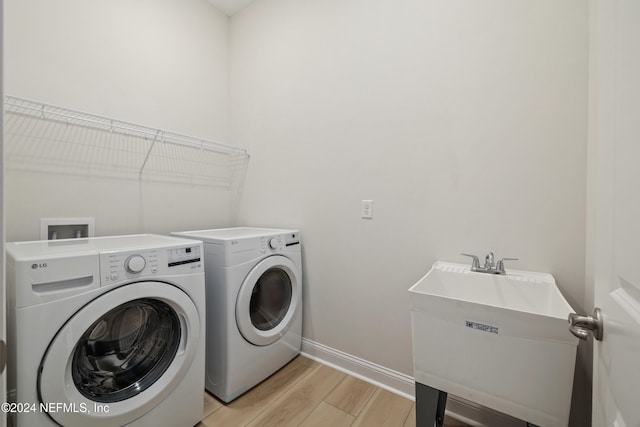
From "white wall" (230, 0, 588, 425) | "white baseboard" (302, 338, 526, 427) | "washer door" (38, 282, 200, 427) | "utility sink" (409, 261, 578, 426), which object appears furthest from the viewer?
"white baseboard" (302, 338, 526, 427)

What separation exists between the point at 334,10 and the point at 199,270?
1.83 m

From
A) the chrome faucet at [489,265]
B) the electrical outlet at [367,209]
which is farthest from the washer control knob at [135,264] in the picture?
the chrome faucet at [489,265]

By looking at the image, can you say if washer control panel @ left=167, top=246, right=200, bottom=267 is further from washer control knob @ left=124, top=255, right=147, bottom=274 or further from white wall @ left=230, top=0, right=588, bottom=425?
white wall @ left=230, top=0, right=588, bottom=425

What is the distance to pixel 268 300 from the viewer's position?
1.77 meters

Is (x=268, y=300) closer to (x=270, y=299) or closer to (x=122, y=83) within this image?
(x=270, y=299)

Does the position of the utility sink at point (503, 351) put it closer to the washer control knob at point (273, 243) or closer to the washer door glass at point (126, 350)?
the washer control knob at point (273, 243)

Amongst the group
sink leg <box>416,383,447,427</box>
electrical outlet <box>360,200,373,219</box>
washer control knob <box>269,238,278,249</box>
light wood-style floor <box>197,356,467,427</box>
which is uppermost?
electrical outlet <box>360,200,373,219</box>

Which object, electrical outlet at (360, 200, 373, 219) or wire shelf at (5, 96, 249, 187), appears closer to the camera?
wire shelf at (5, 96, 249, 187)

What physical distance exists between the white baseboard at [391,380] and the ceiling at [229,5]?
2.74m

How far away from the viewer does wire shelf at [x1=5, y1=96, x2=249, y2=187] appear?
1396 millimetres

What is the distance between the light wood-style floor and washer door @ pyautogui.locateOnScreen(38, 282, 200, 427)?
0.40m

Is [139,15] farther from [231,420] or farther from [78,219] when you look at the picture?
[231,420]

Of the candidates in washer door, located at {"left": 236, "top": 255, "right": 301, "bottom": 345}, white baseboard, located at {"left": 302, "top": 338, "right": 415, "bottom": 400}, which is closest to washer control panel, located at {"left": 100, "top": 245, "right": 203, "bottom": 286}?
washer door, located at {"left": 236, "top": 255, "right": 301, "bottom": 345}

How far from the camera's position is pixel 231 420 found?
1338 mm
